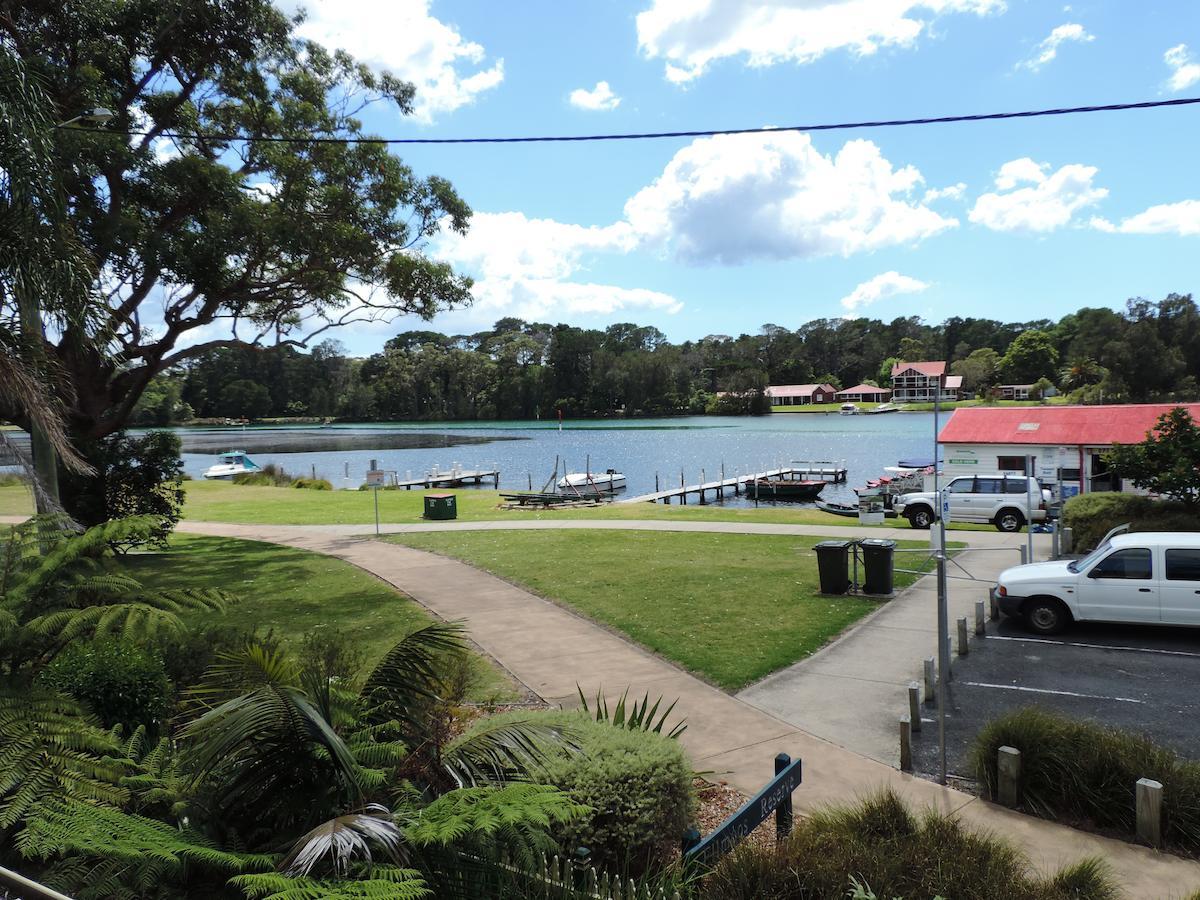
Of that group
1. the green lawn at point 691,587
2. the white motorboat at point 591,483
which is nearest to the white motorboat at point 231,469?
the white motorboat at point 591,483

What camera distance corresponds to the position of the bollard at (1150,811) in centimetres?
570

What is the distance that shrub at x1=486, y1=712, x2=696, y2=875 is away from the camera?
491 centimetres

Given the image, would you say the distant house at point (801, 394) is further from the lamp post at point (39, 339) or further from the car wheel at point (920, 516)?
the lamp post at point (39, 339)

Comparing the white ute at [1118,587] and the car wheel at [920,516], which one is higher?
the white ute at [1118,587]

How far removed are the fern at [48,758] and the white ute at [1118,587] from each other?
454 inches

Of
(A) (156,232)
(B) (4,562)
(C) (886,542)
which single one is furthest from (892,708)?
(A) (156,232)

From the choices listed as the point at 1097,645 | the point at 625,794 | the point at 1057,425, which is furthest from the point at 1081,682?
the point at 1057,425

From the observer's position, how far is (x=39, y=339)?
10.3 metres

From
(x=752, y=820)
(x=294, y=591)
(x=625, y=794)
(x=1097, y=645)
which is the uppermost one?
(x=625, y=794)

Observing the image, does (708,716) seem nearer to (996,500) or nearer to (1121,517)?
(1121,517)

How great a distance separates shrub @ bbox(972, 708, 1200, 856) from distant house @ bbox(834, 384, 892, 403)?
14560cm

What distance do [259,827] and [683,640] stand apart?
286 inches

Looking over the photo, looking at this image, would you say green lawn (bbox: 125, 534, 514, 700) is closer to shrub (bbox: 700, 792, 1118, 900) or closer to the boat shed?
shrub (bbox: 700, 792, 1118, 900)

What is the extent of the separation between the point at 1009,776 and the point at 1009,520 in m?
19.5
